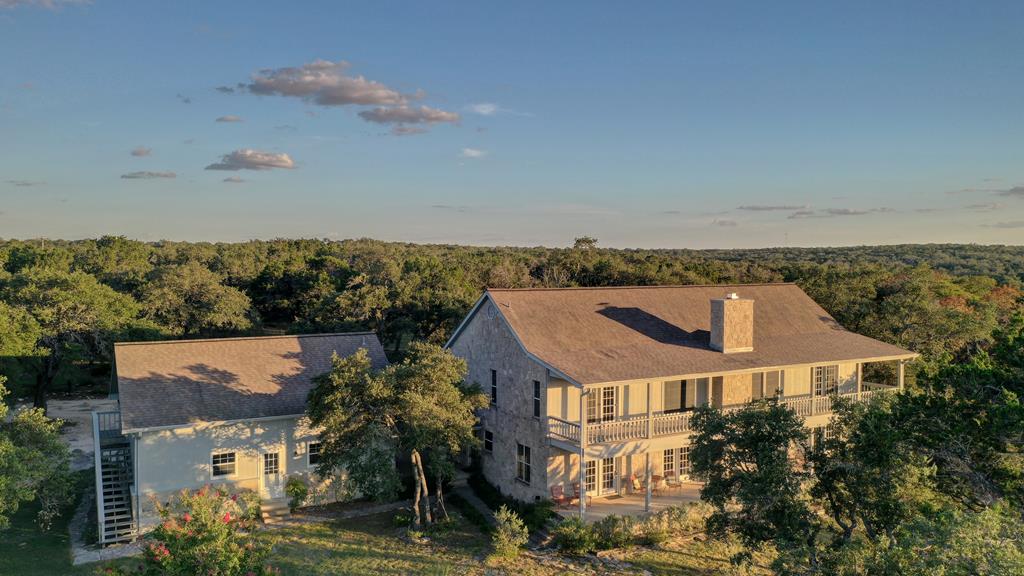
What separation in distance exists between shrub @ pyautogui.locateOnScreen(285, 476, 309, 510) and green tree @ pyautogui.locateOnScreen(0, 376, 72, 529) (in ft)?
20.5

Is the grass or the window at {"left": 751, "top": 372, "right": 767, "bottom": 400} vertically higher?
the window at {"left": 751, "top": 372, "right": 767, "bottom": 400}

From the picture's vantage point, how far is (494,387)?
26.2 metres

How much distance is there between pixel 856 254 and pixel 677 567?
131 metres

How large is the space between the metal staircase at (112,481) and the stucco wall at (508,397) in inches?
476

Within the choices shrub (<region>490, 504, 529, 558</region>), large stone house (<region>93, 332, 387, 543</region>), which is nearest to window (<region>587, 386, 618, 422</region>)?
shrub (<region>490, 504, 529, 558</region>)

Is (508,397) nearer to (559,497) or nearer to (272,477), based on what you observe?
(559,497)

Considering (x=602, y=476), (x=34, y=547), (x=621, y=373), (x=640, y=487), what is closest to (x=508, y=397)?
(x=602, y=476)

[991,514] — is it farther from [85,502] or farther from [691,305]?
[85,502]

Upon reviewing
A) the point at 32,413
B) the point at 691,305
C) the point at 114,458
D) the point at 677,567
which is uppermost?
the point at 691,305

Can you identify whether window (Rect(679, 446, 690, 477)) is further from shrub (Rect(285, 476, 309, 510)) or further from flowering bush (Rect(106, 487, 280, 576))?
flowering bush (Rect(106, 487, 280, 576))

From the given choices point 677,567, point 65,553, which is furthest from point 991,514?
point 65,553

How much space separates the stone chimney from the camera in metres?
26.0

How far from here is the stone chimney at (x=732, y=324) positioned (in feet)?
85.2

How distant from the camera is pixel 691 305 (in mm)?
28984
